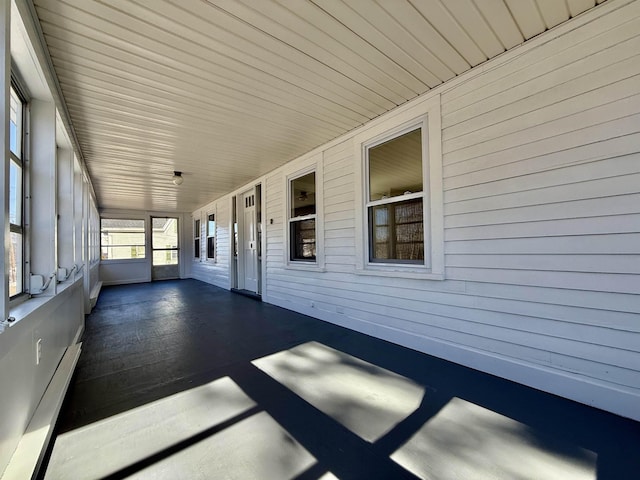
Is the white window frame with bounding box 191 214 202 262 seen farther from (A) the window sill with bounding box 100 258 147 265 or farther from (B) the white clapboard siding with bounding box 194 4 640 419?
(B) the white clapboard siding with bounding box 194 4 640 419

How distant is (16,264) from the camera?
1.89m

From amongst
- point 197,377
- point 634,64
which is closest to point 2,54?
point 197,377

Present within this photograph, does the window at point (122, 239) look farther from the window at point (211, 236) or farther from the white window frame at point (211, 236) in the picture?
the window at point (211, 236)

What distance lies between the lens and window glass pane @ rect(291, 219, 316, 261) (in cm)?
481

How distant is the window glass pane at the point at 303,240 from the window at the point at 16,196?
3.40 meters

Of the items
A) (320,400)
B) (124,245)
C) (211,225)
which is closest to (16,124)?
(320,400)

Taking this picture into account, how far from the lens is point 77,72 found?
95.6 inches

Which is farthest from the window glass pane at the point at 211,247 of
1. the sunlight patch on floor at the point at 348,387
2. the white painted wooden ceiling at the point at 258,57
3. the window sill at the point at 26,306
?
the window sill at the point at 26,306

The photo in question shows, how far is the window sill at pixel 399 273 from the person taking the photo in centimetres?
294

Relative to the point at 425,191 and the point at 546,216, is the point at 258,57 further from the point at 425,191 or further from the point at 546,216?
the point at 546,216

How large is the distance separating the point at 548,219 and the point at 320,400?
2.25 metres

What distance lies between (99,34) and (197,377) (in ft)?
9.16

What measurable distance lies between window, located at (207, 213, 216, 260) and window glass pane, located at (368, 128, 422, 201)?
251 inches

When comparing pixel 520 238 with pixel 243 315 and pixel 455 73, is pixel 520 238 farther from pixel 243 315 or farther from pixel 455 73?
pixel 243 315
